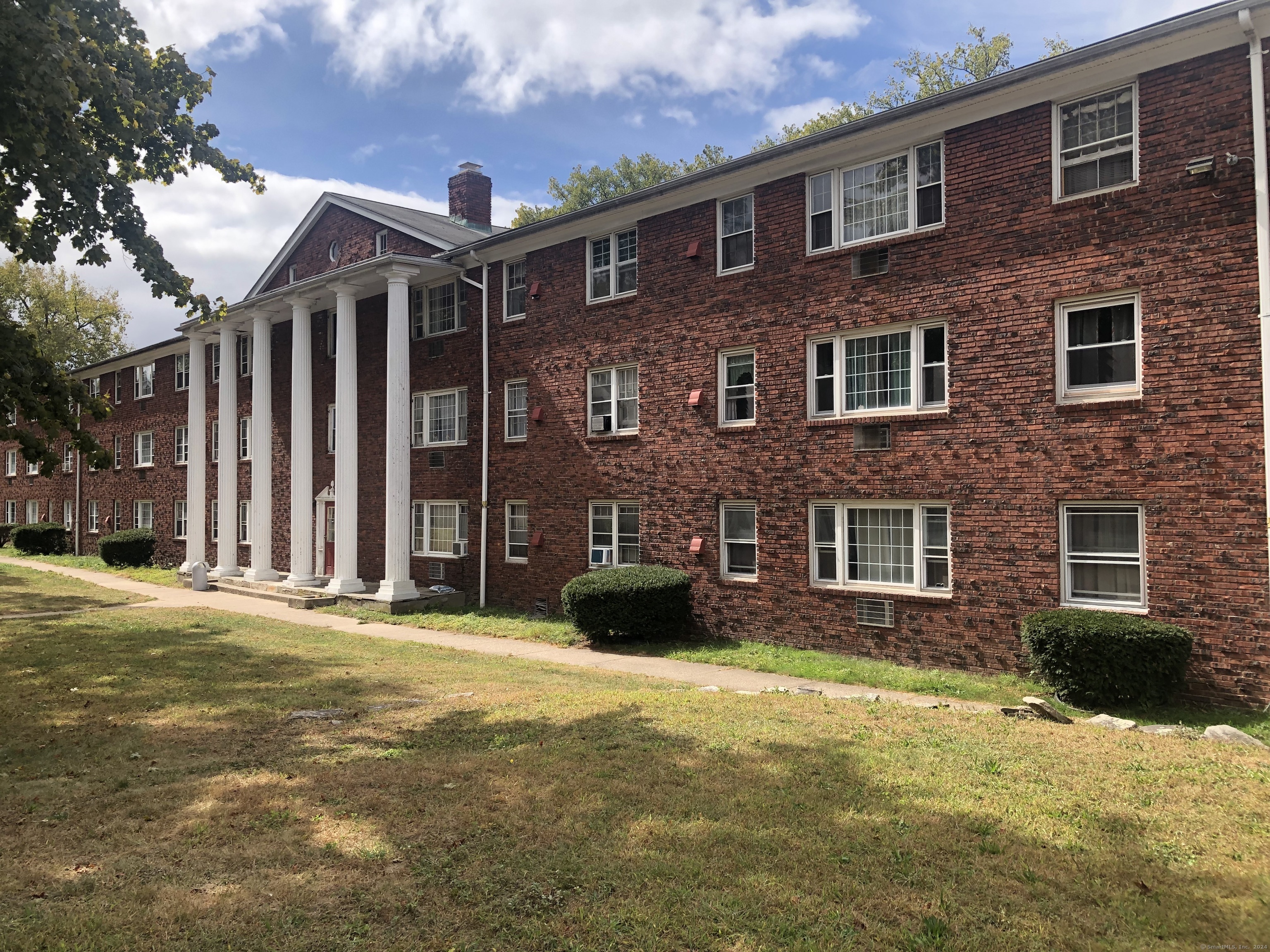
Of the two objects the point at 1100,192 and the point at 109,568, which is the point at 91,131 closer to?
the point at 1100,192

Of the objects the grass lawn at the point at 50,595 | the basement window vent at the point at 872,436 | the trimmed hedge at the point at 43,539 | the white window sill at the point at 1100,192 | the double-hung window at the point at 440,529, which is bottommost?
the grass lawn at the point at 50,595

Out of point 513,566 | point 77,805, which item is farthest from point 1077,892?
point 513,566

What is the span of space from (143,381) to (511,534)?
2341cm

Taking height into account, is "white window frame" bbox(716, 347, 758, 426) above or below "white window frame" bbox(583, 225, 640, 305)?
below

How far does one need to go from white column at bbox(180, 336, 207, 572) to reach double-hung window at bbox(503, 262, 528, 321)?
14097mm

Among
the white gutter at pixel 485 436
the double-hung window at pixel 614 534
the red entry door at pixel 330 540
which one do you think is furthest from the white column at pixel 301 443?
the double-hung window at pixel 614 534

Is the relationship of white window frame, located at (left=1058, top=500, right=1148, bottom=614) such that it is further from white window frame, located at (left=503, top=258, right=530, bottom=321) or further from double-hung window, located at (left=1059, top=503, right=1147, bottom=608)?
white window frame, located at (left=503, top=258, right=530, bottom=321)

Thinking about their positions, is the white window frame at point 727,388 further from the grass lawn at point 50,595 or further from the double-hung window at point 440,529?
the grass lawn at point 50,595

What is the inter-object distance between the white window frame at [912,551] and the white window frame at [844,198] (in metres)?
4.22

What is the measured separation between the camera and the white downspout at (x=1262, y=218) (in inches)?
392

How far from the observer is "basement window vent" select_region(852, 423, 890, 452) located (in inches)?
527

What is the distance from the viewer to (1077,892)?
15.2 feet

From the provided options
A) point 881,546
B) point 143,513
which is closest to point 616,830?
point 881,546

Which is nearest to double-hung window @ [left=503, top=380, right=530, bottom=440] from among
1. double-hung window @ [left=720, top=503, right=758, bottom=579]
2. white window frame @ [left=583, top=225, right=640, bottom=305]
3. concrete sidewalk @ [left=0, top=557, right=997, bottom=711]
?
white window frame @ [left=583, top=225, right=640, bottom=305]
